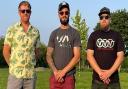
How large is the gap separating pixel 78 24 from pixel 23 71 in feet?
150

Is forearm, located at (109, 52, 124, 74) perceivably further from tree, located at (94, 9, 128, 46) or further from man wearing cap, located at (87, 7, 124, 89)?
tree, located at (94, 9, 128, 46)

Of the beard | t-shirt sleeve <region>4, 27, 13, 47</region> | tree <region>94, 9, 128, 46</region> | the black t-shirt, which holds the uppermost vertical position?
the beard

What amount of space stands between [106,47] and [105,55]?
0.18 meters

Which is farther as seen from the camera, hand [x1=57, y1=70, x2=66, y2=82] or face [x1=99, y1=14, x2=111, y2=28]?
face [x1=99, y1=14, x2=111, y2=28]

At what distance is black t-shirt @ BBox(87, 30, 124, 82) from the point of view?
915cm

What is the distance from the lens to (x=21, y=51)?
28.9ft

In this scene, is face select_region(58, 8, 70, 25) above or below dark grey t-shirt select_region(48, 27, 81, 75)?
above

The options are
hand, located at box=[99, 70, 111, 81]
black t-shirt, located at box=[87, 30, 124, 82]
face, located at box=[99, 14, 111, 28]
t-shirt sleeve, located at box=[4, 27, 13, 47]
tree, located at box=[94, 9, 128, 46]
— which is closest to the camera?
t-shirt sleeve, located at box=[4, 27, 13, 47]

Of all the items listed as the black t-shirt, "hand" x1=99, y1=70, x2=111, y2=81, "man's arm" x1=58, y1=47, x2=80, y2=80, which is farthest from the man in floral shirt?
"hand" x1=99, y1=70, x2=111, y2=81

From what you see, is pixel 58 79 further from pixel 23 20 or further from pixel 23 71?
pixel 23 20

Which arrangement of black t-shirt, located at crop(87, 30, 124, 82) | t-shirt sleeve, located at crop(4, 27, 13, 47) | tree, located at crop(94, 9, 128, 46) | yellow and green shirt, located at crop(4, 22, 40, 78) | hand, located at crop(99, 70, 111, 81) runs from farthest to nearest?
tree, located at crop(94, 9, 128, 46)
black t-shirt, located at crop(87, 30, 124, 82)
hand, located at crop(99, 70, 111, 81)
t-shirt sleeve, located at crop(4, 27, 13, 47)
yellow and green shirt, located at crop(4, 22, 40, 78)

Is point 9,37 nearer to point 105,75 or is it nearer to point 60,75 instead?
point 60,75

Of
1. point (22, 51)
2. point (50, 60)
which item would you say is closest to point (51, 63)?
point (50, 60)

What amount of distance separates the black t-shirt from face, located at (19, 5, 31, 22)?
148 cm
